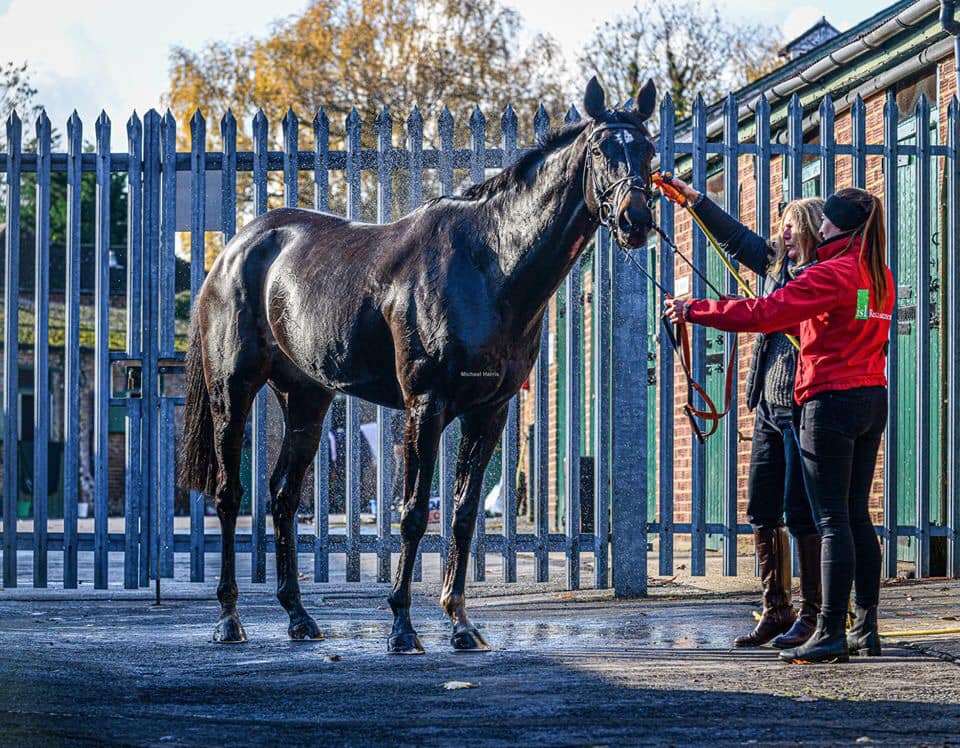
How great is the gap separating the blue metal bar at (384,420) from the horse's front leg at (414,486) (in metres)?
2.57

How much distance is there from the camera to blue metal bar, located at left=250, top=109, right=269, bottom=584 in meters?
9.48

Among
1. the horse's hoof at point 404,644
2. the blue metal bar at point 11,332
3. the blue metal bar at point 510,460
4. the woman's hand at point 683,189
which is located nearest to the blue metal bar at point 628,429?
the blue metal bar at point 510,460

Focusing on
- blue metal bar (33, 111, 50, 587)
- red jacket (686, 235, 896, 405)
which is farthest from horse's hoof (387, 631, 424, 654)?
blue metal bar (33, 111, 50, 587)

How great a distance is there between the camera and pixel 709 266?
13625 mm

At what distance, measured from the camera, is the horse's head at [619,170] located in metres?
6.12

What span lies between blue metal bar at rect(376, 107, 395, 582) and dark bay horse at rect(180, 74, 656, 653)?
172cm

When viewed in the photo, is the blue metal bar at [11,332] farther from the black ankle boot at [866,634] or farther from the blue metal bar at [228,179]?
the black ankle boot at [866,634]

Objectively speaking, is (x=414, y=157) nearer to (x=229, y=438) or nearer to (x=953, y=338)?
(x=229, y=438)

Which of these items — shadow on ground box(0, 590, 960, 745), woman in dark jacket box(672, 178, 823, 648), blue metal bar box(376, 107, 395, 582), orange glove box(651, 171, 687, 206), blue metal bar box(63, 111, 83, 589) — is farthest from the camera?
blue metal bar box(63, 111, 83, 589)

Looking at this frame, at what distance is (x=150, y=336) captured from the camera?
31.8 feet

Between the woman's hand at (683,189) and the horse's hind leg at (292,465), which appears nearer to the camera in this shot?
the woman's hand at (683,189)

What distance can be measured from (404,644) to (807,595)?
1.76 metres

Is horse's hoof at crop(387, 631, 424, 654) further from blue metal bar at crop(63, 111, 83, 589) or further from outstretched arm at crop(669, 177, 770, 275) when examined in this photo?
blue metal bar at crop(63, 111, 83, 589)

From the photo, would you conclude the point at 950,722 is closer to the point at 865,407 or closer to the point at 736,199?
the point at 865,407
